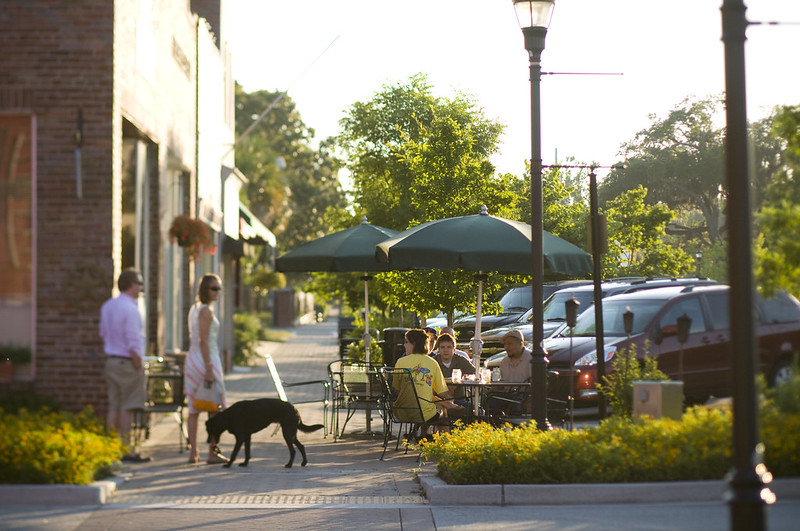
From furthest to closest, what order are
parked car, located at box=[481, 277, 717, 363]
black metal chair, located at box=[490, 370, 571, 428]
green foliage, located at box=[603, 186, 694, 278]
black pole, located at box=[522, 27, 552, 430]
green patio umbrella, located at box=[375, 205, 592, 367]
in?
parked car, located at box=[481, 277, 717, 363] → green foliage, located at box=[603, 186, 694, 278] → black metal chair, located at box=[490, 370, 571, 428] → green patio umbrella, located at box=[375, 205, 592, 367] → black pole, located at box=[522, 27, 552, 430]

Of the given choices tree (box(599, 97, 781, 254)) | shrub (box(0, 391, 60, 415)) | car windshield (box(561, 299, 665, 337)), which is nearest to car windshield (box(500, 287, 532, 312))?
car windshield (box(561, 299, 665, 337))

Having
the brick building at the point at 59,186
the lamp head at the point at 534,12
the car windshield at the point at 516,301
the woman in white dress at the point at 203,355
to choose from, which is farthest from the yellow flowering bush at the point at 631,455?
the car windshield at the point at 516,301

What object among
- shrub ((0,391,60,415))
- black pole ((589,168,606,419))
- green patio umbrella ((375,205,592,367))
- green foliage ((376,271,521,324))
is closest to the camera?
shrub ((0,391,60,415))

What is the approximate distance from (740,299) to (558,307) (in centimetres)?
1219

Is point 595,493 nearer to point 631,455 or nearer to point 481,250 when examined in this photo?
point 631,455

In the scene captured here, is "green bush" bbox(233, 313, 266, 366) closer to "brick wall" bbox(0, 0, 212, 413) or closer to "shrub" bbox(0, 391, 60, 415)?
"brick wall" bbox(0, 0, 212, 413)

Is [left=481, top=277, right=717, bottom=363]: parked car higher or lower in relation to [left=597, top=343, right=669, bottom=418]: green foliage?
higher

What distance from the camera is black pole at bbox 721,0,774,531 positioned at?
582cm

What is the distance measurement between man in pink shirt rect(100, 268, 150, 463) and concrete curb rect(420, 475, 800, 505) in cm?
379

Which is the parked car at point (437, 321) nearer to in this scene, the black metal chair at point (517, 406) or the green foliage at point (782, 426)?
the black metal chair at point (517, 406)

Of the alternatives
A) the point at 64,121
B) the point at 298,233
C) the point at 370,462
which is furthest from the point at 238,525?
the point at 298,233

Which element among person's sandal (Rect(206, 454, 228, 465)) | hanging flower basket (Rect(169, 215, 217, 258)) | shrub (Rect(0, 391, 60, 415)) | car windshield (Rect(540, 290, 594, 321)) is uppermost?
hanging flower basket (Rect(169, 215, 217, 258))

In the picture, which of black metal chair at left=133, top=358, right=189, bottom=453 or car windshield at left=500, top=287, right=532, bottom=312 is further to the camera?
car windshield at left=500, top=287, right=532, bottom=312

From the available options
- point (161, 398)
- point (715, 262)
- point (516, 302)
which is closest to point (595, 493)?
point (715, 262)
